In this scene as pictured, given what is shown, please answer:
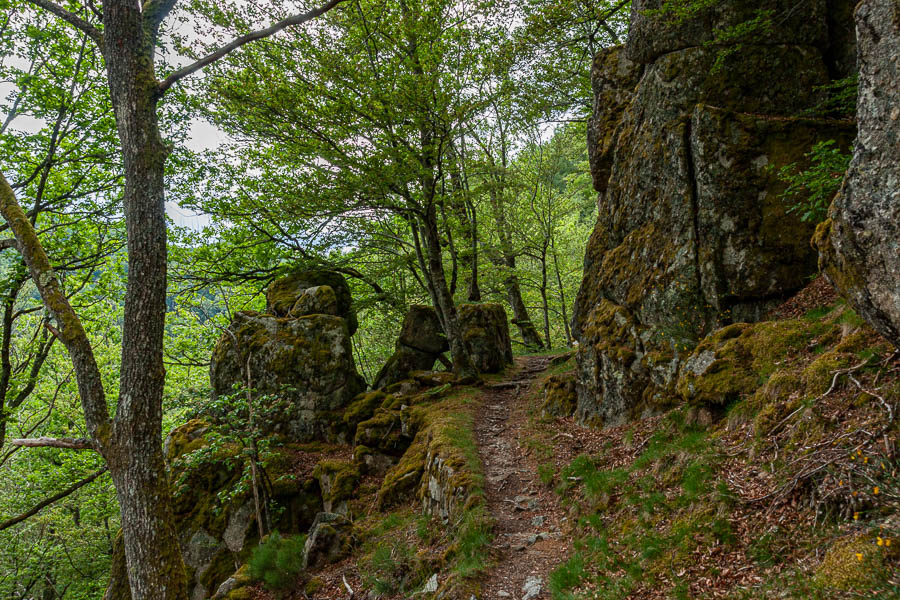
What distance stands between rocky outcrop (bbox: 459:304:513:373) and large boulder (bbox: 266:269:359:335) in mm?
4365

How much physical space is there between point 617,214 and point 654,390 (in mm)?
4422

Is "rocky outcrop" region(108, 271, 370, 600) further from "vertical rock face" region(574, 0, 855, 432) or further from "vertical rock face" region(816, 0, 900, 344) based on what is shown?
"vertical rock face" region(816, 0, 900, 344)

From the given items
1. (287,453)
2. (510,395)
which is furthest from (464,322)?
(287,453)

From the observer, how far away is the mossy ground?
3.10 metres

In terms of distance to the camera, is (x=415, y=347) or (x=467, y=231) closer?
(x=415, y=347)

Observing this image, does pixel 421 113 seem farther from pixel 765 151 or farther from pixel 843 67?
pixel 843 67

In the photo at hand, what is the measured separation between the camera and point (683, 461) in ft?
17.6

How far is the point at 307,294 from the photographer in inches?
581

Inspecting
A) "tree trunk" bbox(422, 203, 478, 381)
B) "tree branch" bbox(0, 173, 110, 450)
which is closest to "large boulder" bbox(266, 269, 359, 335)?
"tree trunk" bbox(422, 203, 478, 381)

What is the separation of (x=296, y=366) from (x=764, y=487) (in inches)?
473

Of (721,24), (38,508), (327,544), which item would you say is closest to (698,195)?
(721,24)

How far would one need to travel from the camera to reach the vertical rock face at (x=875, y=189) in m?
3.58

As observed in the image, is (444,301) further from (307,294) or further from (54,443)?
(54,443)

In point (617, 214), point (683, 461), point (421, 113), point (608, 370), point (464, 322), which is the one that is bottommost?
point (683, 461)
